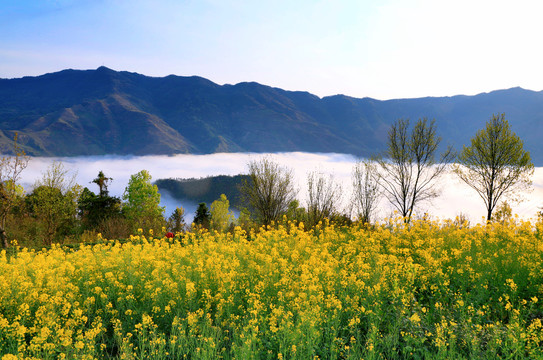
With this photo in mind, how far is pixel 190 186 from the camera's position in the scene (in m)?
188

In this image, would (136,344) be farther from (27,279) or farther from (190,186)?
(190,186)

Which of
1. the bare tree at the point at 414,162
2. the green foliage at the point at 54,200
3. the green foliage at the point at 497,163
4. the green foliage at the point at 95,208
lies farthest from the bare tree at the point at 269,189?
the green foliage at the point at 95,208

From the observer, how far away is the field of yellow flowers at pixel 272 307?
585 centimetres

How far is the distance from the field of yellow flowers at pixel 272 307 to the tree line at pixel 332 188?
15.8m

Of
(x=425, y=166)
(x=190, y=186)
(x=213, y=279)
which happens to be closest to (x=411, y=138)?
(x=425, y=166)

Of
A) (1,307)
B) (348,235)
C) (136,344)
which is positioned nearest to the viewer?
(136,344)

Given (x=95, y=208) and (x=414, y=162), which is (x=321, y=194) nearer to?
(x=414, y=162)

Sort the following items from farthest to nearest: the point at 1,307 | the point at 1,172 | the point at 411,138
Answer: the point at 411,138
the point at 1,172
the point at 1,307

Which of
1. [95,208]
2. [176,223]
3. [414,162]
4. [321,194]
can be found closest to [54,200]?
[176,223]

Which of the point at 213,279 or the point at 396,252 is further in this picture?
the point at 396,252

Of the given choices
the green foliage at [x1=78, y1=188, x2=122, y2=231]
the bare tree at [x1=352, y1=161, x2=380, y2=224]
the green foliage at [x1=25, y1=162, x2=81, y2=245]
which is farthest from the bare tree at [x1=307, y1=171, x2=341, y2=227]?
the green foliage at [x1=78, y1=188, x2=122, y2=231]

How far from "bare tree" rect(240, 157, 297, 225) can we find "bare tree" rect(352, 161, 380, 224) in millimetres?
8567

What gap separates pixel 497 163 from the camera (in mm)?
33219

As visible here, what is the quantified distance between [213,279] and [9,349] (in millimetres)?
3682
